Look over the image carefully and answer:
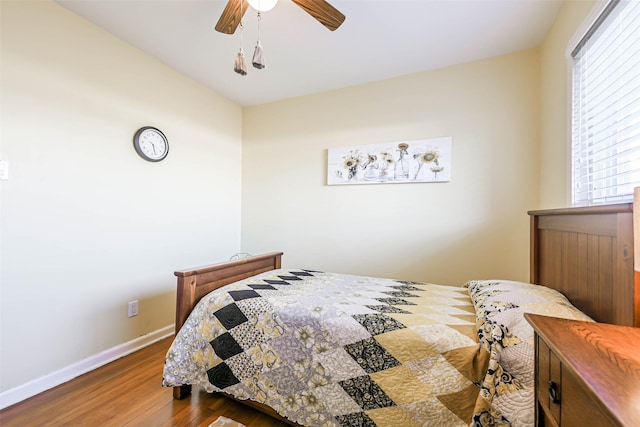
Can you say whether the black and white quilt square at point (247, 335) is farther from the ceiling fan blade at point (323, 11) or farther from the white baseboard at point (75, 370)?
the ceiling fan blade at point (323, 11)

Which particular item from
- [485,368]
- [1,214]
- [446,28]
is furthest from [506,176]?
[1,214]

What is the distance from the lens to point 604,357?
0.60 m

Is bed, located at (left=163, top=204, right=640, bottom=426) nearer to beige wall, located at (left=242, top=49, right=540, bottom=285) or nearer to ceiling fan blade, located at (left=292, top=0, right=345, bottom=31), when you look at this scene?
beige wall, located at (left=242, top=49, right=540, bottom=285)

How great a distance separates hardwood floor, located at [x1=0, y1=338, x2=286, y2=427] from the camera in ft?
4.77

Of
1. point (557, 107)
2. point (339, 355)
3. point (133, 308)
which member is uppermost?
point (557, 107)

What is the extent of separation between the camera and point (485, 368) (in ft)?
3.52

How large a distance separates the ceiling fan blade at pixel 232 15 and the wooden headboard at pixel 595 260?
6.48 ft

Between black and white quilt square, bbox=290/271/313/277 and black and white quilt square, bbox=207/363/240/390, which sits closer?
black and white quilt square, bbox=207/363/240/390

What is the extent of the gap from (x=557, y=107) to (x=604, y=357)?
198 cm

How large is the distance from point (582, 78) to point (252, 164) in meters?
3.05

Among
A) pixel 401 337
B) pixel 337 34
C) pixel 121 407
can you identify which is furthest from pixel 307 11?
pixel 121 407

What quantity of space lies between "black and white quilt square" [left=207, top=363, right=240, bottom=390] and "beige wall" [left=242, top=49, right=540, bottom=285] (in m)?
1.65

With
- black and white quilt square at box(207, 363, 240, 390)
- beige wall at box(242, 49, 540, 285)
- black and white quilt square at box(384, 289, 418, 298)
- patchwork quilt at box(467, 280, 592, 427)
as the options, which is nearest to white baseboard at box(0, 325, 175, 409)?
black and white quilt square at box(207, 363, 240, 390)

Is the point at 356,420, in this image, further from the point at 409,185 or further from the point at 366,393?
the point at 409,185
